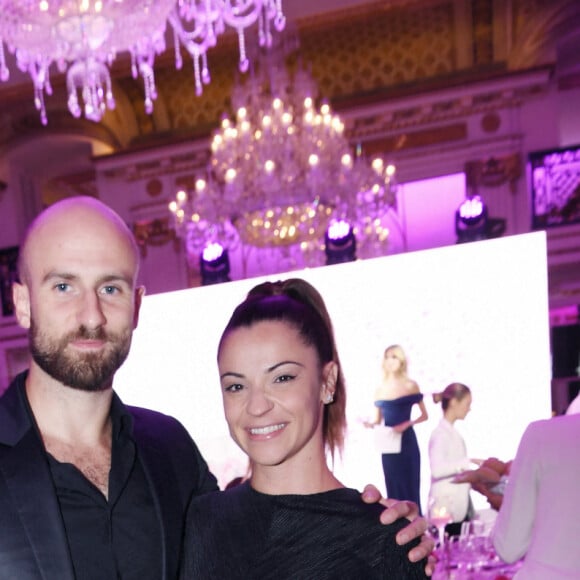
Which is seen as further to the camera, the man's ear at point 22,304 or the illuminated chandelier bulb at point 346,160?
the illuminated chandelier bulb at point 346,160

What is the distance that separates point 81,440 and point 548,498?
157cm

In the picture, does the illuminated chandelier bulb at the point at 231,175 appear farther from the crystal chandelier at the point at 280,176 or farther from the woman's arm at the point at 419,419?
the woman's arm at the point at 419,419

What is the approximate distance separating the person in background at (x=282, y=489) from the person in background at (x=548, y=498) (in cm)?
99

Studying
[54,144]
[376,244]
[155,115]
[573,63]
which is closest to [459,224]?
[376,244]

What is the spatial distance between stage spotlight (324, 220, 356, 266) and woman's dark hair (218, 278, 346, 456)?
11.8ft

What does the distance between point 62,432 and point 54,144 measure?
8503 millimetres

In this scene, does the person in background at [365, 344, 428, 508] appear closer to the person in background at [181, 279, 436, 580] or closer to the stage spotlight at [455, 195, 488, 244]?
the person in background at [181, 279, 436, 580]

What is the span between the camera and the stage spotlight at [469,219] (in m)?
5.06

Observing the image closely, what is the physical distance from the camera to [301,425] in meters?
1.61

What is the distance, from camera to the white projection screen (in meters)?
3.20

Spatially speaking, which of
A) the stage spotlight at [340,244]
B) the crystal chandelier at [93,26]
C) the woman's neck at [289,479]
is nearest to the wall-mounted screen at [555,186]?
the stage spotlight at [340,244]

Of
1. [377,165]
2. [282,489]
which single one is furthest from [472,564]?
[377,165]

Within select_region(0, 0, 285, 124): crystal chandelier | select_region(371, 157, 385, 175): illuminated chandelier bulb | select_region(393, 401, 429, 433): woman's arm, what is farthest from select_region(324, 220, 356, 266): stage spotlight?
select_region(393, 401, 429, 433): woman's arm

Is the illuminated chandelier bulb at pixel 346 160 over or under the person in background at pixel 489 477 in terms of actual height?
over
